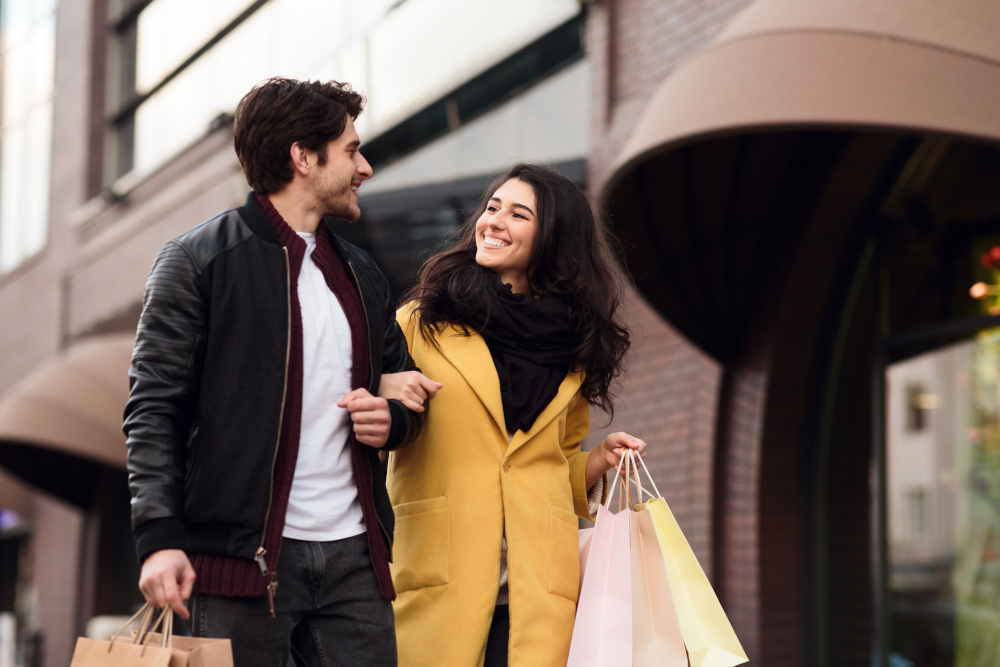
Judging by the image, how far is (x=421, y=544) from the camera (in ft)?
9.56

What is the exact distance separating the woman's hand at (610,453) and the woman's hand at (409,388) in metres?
0.62

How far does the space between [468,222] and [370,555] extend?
50.1 inches

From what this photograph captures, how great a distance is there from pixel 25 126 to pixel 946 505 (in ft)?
52.2

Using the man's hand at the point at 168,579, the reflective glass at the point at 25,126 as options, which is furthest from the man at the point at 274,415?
the reflective glass at the point at 25,126

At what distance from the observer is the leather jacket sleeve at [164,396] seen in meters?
2.19

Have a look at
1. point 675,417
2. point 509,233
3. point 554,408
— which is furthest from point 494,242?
point 675,417

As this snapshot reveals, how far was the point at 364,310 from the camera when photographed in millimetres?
2654

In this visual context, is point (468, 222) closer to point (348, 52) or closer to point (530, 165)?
point (530, 165)

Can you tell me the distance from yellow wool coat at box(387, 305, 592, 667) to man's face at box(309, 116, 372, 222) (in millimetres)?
576

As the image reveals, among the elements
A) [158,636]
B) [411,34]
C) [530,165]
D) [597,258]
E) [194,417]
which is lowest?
[158,636]

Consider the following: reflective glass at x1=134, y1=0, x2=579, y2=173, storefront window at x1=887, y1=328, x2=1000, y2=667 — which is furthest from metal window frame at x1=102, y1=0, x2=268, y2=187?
storefront window at x1=887, y1=328, x2=1000, y2=667

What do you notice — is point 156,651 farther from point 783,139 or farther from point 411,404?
point 783,139

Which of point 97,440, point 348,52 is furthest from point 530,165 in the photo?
point 97,440

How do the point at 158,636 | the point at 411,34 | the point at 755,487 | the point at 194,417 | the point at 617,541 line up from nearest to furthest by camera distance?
the point at 158,636, the point at 194,417, the point at 617,541, the point at 755,487, the point at 411,34
